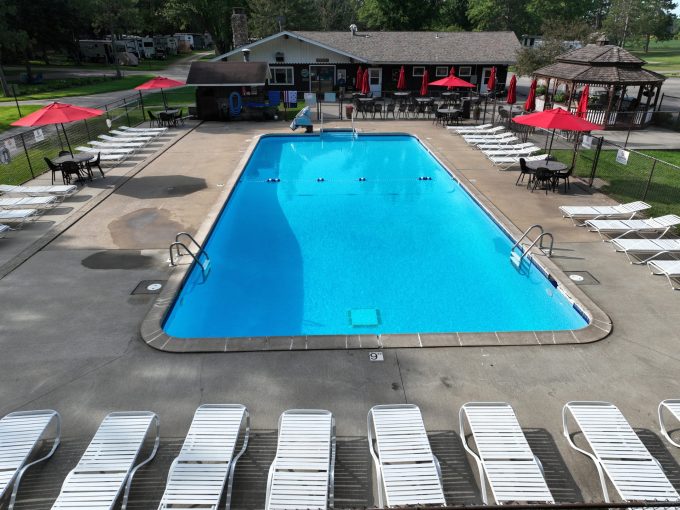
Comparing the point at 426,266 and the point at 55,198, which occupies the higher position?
the point at 55,198

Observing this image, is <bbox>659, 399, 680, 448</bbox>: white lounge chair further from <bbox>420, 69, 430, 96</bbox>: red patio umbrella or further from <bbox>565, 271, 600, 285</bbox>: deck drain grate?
<bbox>420, 69, 430, 96</bbox>: red patio umbrella

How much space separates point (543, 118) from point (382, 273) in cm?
765

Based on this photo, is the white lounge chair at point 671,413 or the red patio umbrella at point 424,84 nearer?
the white lounge chair at point 671,413

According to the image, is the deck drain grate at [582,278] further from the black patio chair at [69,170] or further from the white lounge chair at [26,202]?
the black patio chair at [69,170]

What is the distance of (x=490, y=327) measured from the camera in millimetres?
A: 9031

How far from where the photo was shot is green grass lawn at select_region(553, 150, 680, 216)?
13.6 metres

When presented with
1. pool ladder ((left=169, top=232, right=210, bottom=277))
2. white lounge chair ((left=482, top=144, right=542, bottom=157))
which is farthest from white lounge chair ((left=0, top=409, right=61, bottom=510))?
white lounge chair ((left=482, top=144, right=542, bottom=157))

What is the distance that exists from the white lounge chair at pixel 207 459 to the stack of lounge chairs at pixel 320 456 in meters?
0.01

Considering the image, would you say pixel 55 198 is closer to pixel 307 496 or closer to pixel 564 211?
pixel 307 496

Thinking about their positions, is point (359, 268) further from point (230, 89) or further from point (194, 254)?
point (230, 89)

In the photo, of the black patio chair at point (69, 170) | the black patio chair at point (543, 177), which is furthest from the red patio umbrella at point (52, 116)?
the black patio chair at point (543, 177)

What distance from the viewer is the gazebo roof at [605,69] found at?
2369 centimetres

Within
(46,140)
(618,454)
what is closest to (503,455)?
(618,454)

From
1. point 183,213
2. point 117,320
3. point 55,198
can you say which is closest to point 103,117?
point 55,198
